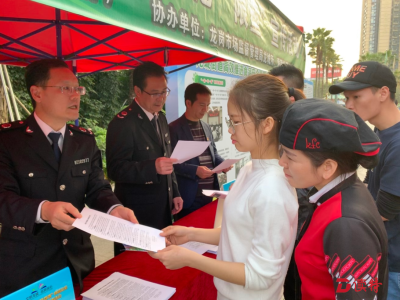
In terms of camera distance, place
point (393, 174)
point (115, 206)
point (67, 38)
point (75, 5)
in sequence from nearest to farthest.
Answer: point (75, 5), point (393, 174), point (115, 206), point (67, 38)

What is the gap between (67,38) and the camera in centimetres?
272

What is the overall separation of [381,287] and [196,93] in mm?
2475

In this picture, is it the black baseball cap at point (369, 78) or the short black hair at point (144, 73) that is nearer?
the black baseball cap at point (369, 78)

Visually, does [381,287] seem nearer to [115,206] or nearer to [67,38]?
[115,206]

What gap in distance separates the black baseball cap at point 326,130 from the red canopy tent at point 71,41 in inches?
61.6

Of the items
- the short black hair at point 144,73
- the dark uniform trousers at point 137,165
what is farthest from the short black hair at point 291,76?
the dark uniform trousers at point 137,165

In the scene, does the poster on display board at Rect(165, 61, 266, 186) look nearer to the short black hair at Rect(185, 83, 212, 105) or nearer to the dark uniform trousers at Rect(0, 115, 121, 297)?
the short black hair at Rect(185, 83, 212, 105)

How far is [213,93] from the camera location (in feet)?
15.7

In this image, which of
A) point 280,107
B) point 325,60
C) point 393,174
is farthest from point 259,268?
point 325,60

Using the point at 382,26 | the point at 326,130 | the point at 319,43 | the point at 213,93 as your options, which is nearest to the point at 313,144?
the point at 326,130

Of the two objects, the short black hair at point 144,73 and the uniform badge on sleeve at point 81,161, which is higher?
the short black hair at point 144,73

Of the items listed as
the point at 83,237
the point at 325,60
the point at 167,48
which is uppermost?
the point at 325,60

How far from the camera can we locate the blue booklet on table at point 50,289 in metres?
0.99

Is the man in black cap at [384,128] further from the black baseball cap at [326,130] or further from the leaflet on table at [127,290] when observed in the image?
the leaflet on table at [127,290]
